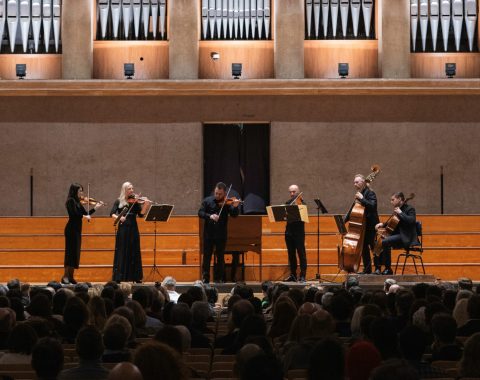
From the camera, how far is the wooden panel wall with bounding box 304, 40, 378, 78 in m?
18.2

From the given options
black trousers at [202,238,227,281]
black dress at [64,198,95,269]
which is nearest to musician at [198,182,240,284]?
black trousers at [202,238,227,281]

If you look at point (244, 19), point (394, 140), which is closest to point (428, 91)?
point (394, 140)

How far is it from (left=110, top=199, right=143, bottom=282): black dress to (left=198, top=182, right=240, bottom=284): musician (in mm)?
977

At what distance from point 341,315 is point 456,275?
8.47 metres

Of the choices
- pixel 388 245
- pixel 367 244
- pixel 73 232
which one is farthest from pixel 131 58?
pixel 388 245

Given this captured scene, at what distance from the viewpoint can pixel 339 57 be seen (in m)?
18.2

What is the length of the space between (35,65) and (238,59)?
3909mm

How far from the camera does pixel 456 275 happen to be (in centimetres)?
1541

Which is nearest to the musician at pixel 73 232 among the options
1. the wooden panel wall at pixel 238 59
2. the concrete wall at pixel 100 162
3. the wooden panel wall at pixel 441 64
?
the concrete wall at pixel 100 162

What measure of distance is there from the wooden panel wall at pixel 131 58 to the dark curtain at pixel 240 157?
152 centimetres

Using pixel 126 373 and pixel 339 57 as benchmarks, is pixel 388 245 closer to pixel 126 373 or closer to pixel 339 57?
pixel 339 57

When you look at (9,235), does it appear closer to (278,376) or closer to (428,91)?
(428,91)

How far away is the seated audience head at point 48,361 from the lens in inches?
177

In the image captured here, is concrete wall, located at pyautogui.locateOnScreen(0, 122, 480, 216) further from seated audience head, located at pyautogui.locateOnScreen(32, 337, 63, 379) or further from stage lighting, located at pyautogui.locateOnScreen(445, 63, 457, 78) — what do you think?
seated audience head, located at pyautogui.locateOnScreen(32, 337, 63, 379)
